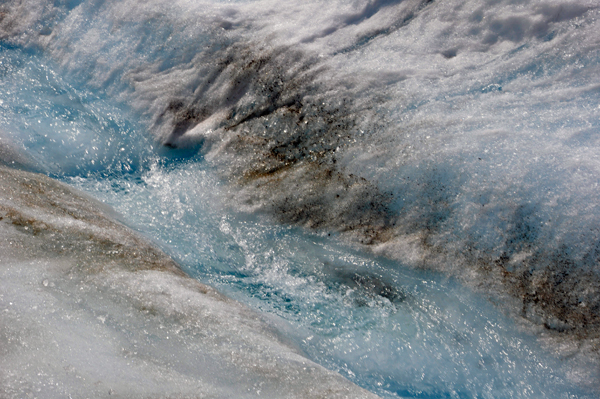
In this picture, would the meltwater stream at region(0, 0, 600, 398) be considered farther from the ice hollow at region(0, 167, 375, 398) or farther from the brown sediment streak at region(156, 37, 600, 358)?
the ice hollow at region(0, 167, 375, 398)

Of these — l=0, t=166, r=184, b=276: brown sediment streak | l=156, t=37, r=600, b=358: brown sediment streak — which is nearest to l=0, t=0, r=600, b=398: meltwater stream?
l=156, t=37, r=600, b=358: brown sediment streak

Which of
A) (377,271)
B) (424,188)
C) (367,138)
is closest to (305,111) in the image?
(367,138)

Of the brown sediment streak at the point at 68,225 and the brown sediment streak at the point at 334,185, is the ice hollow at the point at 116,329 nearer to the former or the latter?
the brown sediment streak at the point at 68,225

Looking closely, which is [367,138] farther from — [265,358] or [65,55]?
[65,55]

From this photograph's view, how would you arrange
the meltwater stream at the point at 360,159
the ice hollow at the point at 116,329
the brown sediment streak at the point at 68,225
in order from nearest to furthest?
the ice hollow at the point at 116,329
the brown sediment streak at the point at 68,225
the meltwater stream at the point at 360,159

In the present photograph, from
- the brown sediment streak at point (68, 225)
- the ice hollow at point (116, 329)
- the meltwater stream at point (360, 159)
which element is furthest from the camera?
the meltwater stream at point (360, 159)

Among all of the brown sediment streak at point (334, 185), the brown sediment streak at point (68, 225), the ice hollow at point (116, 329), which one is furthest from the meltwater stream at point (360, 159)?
the ice hollow at point (116, 329)

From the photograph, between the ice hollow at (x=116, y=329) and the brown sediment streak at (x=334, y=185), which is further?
the brown sediment streak at (x=334, y=185)

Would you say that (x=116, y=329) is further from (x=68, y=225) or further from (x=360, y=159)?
(x=360, y=159)
